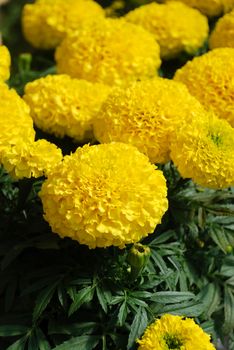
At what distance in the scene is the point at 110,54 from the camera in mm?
2299

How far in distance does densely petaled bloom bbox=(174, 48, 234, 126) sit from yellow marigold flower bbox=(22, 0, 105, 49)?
78 centimetres

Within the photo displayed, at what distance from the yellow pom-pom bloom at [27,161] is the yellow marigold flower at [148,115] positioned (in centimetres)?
24

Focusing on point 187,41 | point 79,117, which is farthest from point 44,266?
point 187,41

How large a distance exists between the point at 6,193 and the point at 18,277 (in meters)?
0.29

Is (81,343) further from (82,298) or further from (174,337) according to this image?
(174,337)

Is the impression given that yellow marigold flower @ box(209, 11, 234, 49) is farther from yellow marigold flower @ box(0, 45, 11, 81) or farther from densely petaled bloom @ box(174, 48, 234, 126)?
yellow marigold flower @ box(0, 45, 11, 81)

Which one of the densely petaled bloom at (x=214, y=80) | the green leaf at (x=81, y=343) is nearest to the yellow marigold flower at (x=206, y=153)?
the densely petaled bloom at (x=214, y=80)

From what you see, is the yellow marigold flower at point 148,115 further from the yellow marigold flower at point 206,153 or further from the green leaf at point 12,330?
the green leaf at point 12,330

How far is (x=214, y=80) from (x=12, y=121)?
0.65 metres

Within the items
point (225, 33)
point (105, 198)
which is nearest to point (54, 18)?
point (225, 33)

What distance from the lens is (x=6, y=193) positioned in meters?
2.03

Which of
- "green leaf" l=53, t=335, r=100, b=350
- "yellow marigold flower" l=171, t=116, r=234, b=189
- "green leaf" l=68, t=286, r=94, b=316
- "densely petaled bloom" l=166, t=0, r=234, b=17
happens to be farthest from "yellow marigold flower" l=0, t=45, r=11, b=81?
"densely petaled bloom" l=166, t=0, r=234, b=17

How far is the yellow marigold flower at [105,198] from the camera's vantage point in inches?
61.8

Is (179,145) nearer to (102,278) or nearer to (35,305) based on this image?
(102,278)
